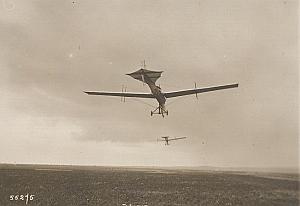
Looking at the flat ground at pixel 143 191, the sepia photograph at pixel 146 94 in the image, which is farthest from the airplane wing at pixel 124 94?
the flat ground at pixel 143 191

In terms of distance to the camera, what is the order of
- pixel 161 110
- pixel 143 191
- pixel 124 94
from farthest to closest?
pixel 124 94 → pixel 161 110 → pixel 143 191

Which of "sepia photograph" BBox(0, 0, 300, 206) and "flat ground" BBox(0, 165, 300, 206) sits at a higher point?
"sepia photograph" BBox(0, 0, 300, 206)

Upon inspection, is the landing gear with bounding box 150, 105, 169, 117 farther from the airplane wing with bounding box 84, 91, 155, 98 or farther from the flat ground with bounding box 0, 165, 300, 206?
the flat ground with bounding box 0, 165, 300, 206

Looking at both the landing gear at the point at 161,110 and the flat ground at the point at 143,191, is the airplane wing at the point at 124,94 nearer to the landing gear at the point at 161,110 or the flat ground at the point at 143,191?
the landing gear at the point at 161,110

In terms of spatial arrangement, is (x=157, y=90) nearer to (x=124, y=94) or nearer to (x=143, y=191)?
(x=124, y=94)

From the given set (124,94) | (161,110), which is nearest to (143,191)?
(161,110)

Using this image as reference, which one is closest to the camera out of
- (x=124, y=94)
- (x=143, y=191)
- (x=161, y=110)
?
(x=143, y=191)

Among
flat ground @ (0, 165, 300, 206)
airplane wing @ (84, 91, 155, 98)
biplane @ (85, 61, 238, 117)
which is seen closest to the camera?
flat ground @ (0, 165, 300, 206)

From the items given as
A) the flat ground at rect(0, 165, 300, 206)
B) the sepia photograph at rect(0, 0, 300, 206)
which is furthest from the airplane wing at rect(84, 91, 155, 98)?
the flat ground at rect(0, 165, 300, 206)

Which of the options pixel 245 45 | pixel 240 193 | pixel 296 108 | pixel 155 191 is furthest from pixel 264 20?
pixel 155 191
